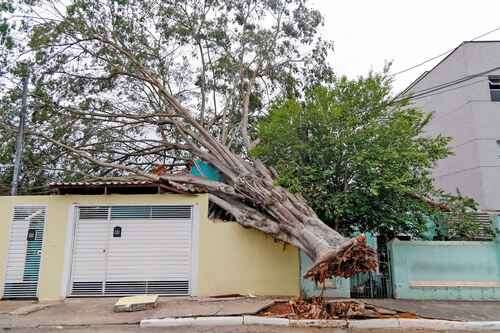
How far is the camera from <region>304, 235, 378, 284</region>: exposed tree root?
676 centimetres

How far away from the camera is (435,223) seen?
10.7m

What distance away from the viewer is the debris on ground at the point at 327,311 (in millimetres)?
7078

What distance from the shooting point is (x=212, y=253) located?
9.75 metres

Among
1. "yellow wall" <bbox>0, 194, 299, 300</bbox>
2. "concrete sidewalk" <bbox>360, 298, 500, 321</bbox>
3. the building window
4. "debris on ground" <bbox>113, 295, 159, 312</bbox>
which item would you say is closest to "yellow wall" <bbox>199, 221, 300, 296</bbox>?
"yellow wall" <bbox>0, 194, 299, 300</bbox>

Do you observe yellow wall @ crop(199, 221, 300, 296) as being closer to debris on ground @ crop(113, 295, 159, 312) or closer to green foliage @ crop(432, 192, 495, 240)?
debris on ground @ crop(113, 295, 159, 312)

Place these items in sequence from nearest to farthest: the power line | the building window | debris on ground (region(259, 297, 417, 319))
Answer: debris on ground (region(259, 297, 417, 319)) < the power line < the building window

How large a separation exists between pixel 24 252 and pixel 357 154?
855cm

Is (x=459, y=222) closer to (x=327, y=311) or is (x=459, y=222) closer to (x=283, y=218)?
(x=283, y=218)

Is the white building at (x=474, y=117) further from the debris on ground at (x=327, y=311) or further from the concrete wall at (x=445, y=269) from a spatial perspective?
the debris on ground at (x=327, y=311)

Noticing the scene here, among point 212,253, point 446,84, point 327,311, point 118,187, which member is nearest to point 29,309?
point 118,187

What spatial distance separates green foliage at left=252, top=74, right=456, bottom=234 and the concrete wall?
0.69m

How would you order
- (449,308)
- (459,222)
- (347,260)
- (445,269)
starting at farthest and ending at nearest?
(459,222)
(445,269)
(449,308)
(347,260)

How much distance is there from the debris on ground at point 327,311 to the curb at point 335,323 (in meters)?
0.26

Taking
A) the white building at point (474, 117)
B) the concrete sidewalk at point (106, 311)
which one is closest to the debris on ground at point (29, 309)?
the concrete sidewalk at point (106, 311)
